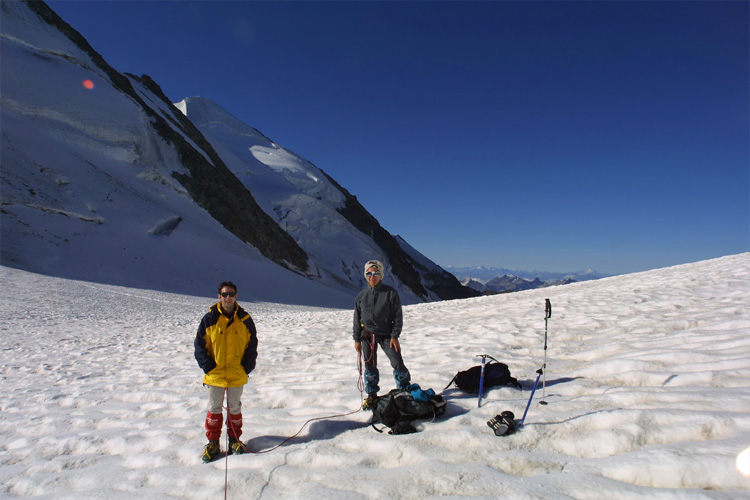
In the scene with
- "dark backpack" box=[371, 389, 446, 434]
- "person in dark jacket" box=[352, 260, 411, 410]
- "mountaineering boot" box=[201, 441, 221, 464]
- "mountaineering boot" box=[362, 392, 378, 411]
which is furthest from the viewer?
"person in dark jacket" box=[352, 260, 411, 410]

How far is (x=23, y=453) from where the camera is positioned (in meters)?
4.23

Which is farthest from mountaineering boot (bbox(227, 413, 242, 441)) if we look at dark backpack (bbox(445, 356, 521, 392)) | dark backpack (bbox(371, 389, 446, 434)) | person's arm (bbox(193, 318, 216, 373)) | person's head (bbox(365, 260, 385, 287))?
dark backpack (bbox(445, 356, 521, 392))

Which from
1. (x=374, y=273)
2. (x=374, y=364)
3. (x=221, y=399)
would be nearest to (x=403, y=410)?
(x=374, y=364)

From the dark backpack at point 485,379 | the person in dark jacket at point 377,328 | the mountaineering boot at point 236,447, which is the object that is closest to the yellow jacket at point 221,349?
the mountaineering boot at point 236,447

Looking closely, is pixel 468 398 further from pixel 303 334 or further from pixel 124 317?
pixel 124 317

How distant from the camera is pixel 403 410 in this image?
4121 millimetres

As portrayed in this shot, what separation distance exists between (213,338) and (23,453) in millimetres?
2519

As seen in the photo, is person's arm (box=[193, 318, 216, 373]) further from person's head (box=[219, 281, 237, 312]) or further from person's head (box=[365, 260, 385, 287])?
person's head (box=[365, 260, 385, 287])

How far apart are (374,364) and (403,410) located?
105cm

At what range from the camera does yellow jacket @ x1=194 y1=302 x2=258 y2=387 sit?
4.04 metres

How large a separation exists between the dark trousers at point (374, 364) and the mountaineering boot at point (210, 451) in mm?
1856

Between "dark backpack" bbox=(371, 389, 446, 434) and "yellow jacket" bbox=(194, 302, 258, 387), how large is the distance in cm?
146

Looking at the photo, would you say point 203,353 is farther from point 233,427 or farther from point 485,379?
point 485,379

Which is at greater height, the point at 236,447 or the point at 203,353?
the point at 203,353
